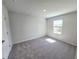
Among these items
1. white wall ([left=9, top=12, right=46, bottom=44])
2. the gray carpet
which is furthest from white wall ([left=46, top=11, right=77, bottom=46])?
white wall ([left=9, top=12, right=46, bottom=44])

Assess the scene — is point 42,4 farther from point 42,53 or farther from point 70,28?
point 70,28

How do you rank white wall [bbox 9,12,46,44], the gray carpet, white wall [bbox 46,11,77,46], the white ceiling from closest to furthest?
the white ceiling < the gray carpet < white wall [bbox 46,11,77,46] < white wall [bbox 9,12,46,44]

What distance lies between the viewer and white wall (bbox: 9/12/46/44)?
4.20 meters

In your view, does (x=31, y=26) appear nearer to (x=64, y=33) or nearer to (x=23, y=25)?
(x=23, y=25)

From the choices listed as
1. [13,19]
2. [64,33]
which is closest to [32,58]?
[13,19]

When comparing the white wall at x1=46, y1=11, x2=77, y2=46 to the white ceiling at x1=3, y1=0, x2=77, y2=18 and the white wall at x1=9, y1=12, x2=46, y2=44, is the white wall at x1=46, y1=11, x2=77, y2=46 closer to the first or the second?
the white ceiling at x1=3, y1=0, x2=77, y2=18

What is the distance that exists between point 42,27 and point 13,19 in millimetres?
3446

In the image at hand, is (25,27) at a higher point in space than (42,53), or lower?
higher

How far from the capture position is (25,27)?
16.2 ft

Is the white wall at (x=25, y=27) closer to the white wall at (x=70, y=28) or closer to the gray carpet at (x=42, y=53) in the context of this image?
the gray carpet at (x=42, y=53)

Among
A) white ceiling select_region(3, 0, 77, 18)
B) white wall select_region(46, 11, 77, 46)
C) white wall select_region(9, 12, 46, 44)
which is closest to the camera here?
white ceiling select_region(3, 0, 77, 18)

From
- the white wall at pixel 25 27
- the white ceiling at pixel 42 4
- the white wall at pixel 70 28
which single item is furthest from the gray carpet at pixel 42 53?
the white ceiling at pixel 42 4

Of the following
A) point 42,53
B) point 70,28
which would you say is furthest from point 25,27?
point 70,28

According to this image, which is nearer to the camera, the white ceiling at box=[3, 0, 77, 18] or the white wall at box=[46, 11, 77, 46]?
the white ceiling at box=[3, 0, 77, 18]
